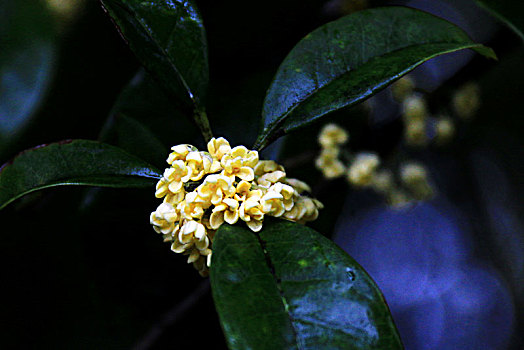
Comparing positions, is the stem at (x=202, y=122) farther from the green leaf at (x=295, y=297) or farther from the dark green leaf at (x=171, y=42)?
the green leaf at (x=295, y=297)

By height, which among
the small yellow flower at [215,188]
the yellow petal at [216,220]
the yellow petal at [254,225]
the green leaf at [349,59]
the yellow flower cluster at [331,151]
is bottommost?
the yellow flower cluster at [331,151]

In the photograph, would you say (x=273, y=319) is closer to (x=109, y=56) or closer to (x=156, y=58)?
(x=156, y=58)

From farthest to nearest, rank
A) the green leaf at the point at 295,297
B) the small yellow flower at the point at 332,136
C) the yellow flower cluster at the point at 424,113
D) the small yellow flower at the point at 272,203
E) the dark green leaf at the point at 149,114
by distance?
1. the yellow flower cluster at the point at 424,113
2. the small yellow flower at the point at 332,136
3. the dark green leaf at the point at 149,114
4. the small yellow flower at the point at 272,203
5. the green leaf at the point at 295,297

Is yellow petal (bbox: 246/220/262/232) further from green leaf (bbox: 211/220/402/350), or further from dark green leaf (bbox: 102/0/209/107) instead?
dark green leaf (bbox: 102/0/209/107)

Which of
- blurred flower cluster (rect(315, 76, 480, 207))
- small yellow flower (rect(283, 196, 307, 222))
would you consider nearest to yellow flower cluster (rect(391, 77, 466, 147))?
blurred flower cluster (rect(315, 76, 480, 207))

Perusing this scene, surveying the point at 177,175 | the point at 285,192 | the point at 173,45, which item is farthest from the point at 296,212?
the point at 173,45

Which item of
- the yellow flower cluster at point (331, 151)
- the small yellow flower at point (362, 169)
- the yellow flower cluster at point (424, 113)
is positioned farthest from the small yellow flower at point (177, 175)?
the yellow flower cluster at point (424, 113)
